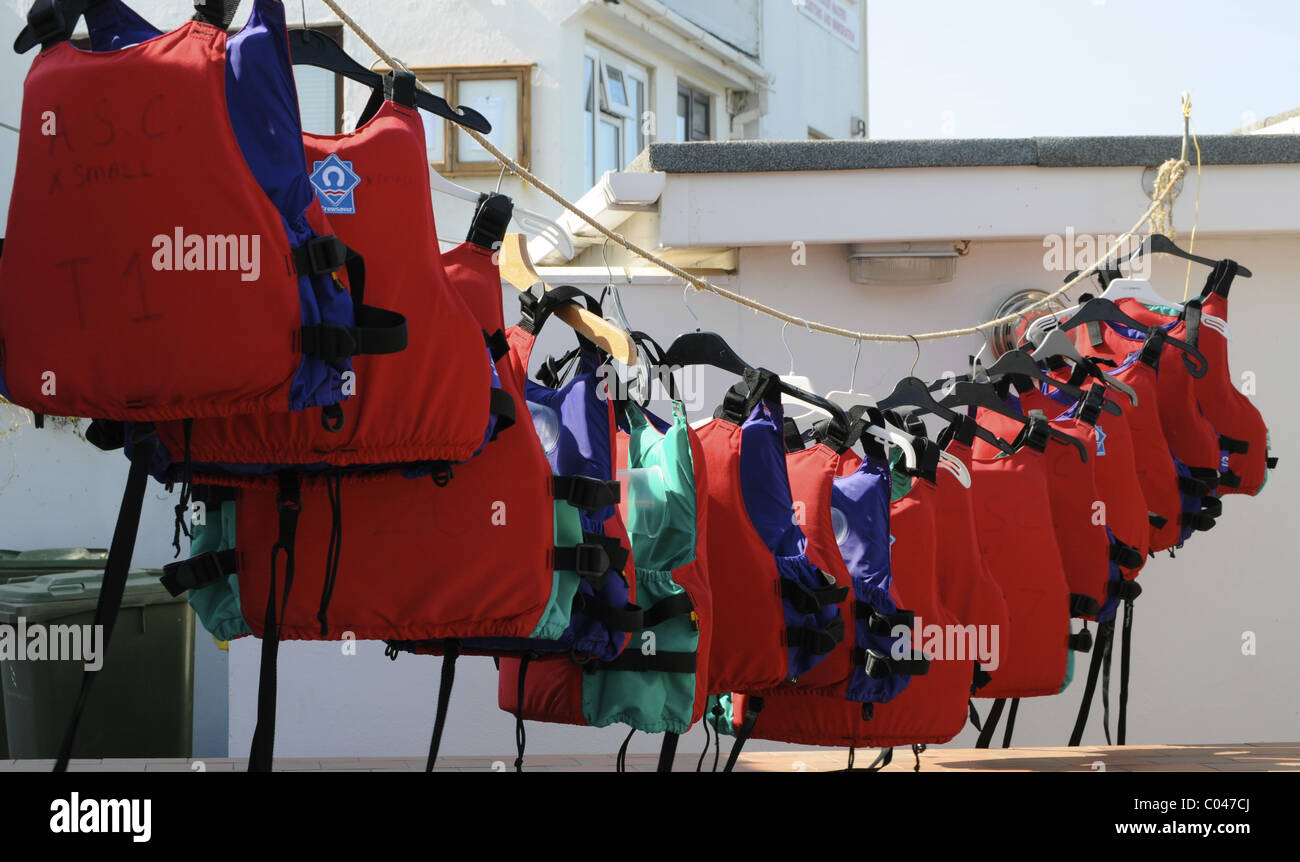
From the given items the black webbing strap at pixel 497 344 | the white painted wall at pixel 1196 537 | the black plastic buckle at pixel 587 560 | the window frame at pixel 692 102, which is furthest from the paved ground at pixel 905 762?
the window frame at pixel 692 102

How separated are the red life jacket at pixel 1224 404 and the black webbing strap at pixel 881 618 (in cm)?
182

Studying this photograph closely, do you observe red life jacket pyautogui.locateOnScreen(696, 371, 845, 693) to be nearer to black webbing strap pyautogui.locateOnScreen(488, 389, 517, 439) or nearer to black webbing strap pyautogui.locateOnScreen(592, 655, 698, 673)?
black webbing strap pyautogui.locateOnScreen(592, 655, 698, 673)

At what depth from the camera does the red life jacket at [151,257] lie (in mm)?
1615

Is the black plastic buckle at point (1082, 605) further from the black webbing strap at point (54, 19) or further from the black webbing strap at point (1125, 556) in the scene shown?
the black webbing strap at point (54, 19)

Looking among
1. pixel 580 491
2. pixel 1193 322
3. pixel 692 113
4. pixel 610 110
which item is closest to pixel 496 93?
pixel 610 110

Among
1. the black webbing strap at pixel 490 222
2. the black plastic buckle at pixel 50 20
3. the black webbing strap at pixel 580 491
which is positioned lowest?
the black webbing strap at pixel 580 491

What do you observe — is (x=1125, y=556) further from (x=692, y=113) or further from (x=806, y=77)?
(x=806, y=77)

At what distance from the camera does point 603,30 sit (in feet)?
41.1

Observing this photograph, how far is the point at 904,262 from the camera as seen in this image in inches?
196

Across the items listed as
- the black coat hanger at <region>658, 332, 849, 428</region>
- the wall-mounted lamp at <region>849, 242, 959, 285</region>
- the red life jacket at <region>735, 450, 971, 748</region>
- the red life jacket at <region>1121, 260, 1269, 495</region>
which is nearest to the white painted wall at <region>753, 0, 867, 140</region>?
the wall-mounted lamp at <region>849, 242, 959, 285</region>

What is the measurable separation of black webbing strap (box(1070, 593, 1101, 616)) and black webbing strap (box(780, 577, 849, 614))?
114 cm
